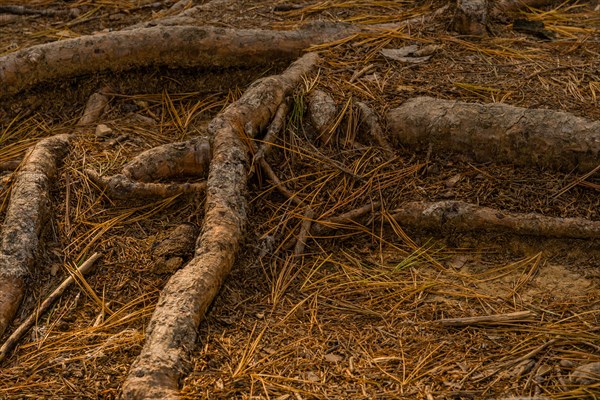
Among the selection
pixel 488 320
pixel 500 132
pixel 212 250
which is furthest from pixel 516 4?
pixel 212 250

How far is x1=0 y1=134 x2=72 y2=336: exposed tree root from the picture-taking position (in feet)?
10.6

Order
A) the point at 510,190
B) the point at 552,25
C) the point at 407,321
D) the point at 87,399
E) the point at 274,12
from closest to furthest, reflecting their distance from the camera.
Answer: the point at 87,399 → the point at 407,321 → the point at 510,190 → the point at 552,25 → the point at 274,12

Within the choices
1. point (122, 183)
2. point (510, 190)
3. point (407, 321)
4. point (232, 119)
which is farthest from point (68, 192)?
point (510, 190)

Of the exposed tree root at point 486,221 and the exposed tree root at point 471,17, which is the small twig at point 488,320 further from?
the exposed tree root at point 471,17

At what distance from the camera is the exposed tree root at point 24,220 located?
10.6ft

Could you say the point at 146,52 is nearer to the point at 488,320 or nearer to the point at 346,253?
the point at 346,253

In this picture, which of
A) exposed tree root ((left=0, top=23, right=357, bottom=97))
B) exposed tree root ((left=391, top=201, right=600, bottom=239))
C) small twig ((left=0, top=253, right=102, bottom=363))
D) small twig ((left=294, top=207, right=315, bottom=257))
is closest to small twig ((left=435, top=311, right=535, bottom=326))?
exposed tree root ((left=391, top=201, right=600, bottom=239))

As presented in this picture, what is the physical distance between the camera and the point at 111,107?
447 cm

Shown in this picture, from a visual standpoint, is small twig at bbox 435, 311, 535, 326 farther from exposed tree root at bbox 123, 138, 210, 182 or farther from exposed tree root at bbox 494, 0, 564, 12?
exposed tree root at bbox 494, 0, 564, 12

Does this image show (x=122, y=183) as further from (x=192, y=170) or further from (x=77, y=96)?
(x=77, y=96)

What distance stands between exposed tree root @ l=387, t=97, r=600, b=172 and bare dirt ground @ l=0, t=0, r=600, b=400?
0.07 metres

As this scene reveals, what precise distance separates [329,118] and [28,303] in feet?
5.25

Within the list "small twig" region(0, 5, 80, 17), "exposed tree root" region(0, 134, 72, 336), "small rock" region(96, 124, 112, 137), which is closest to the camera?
"exposed tree root" region(0, 134, 72, 336)

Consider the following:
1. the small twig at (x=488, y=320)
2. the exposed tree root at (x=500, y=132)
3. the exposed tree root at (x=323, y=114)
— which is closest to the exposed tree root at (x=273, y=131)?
the exposed tree root at (x=323, y=114)
